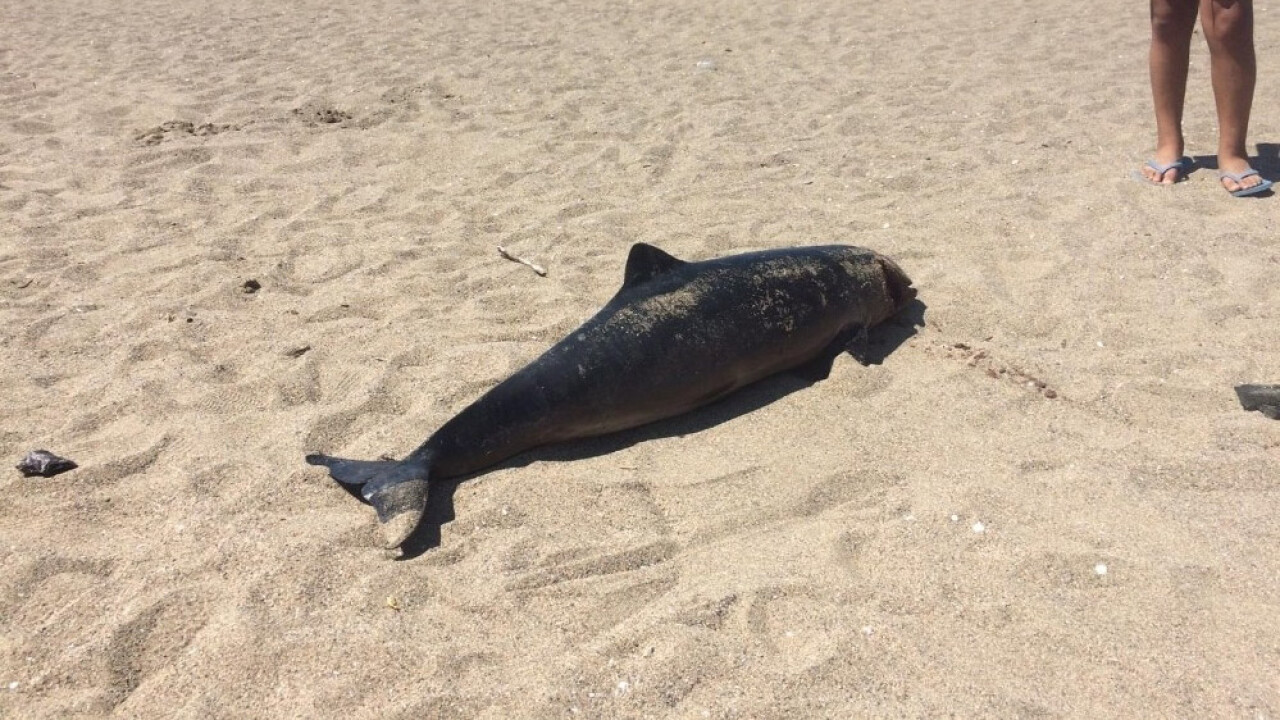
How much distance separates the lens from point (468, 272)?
4.62m

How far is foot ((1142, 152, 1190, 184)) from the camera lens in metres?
5.43

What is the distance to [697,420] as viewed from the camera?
348cm

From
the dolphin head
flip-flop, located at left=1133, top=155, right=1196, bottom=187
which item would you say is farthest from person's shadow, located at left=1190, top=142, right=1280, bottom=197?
the dolphin head

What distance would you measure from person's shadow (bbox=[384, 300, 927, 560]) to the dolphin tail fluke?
0.14 feet

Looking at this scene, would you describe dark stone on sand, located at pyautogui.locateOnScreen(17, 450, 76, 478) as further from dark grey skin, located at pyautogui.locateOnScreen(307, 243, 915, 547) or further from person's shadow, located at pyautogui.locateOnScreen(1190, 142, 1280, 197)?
person's shadow, located at pyautogui.locateOnScreen(1190, 142, 1280, 197)

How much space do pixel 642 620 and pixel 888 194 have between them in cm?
381

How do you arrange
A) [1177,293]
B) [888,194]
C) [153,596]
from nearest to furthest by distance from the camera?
[153,596]
[1177,293]
[888,194]

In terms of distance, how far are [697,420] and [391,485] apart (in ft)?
3.85

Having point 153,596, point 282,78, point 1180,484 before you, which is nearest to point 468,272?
point 153,596

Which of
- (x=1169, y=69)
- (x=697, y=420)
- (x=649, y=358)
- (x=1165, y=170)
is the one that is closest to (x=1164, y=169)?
(x=1165, y=170)

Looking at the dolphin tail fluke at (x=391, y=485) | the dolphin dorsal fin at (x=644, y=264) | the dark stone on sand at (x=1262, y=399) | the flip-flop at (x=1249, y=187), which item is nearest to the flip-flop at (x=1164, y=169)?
the flip-flop at (x=1249, y=187)

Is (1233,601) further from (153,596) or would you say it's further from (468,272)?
(468,272)

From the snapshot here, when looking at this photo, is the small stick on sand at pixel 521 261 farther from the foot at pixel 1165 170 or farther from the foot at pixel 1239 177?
the foot at pixel 1239 177

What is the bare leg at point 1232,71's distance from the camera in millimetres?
4891
